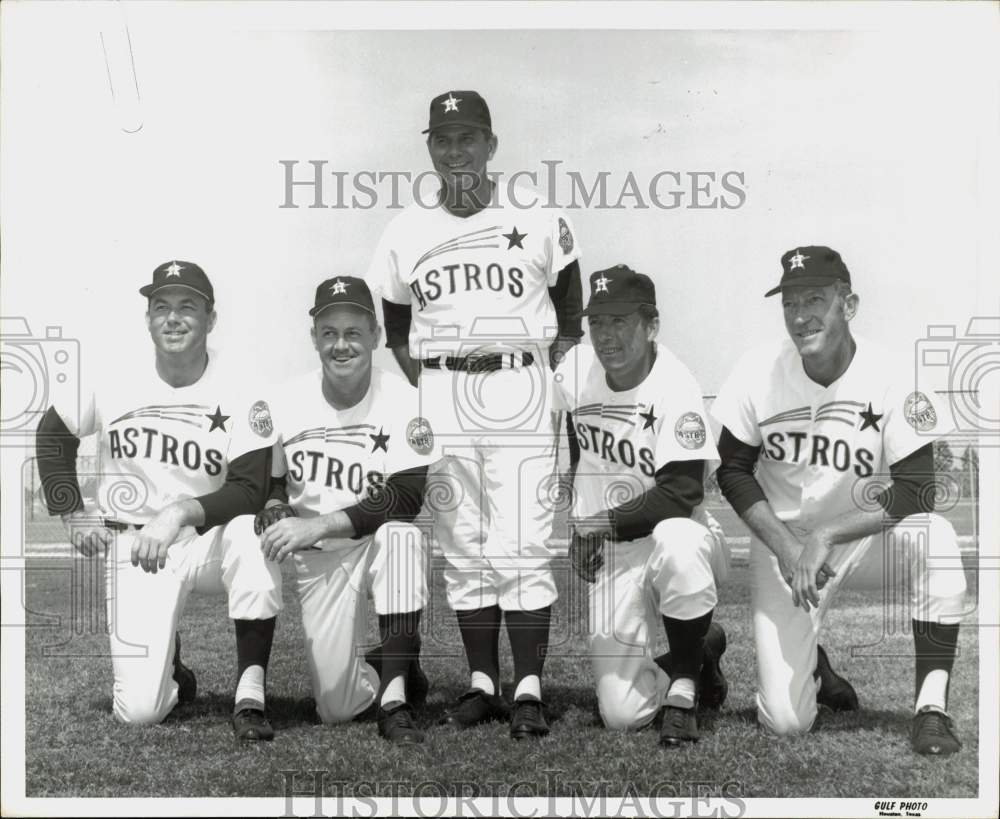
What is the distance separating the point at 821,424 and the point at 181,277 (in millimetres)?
1948

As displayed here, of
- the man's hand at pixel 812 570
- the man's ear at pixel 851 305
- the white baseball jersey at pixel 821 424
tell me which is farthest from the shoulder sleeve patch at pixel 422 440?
the man's ear at pixel 851 305

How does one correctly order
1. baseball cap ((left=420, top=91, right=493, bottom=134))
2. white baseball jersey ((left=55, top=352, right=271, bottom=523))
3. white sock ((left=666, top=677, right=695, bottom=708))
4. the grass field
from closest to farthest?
the grass field
white sock ((left=666, top=677, right=695, bottom=708))
baseball cap ((left=420, top=91, right=493, bottom=134))
white baseball jersey ((left=55, top=352, right=271, bottom=523))

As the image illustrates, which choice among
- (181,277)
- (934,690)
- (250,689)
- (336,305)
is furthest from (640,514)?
(181,277)

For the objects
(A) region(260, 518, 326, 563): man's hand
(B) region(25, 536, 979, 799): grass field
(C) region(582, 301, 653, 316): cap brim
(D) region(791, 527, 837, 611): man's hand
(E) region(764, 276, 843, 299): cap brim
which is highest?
(E) region(764, 276, 843, 299): cap brim

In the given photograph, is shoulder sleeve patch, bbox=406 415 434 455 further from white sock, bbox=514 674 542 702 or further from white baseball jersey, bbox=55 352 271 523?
white sock, bbox=514 674 542 702

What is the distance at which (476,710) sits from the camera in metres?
3.51

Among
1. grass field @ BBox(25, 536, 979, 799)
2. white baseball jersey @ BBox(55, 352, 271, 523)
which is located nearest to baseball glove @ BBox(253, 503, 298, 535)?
white baseball jersey @ BBox(55, 352, 271, 523)

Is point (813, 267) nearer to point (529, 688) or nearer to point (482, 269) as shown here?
point (482, 269)

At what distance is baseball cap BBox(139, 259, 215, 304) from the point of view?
3592 mm

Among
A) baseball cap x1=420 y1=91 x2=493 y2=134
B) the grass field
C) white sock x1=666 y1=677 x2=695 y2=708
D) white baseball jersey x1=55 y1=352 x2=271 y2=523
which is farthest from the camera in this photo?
white baseball jersey x1=55 y1=352 x2=271 y2=523

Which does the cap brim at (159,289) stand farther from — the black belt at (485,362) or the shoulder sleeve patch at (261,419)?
the black belt at (485,362)

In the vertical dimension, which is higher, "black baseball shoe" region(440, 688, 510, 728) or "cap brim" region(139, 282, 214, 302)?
"cap brim" region(139, 282, 214, 302)

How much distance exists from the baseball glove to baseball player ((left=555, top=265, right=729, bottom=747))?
857 mm

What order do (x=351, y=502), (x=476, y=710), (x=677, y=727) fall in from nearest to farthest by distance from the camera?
(x=677, y=727), (x=476, y=710), (x=351, y=502)
